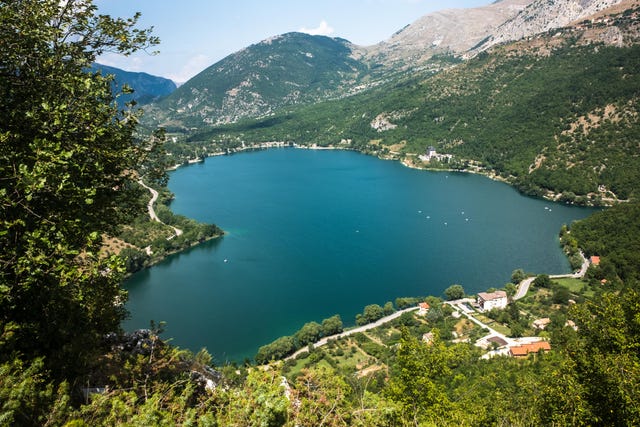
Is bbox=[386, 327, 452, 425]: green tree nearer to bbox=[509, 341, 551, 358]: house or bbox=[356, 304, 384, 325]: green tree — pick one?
bbox=[509, 341, 551, 358]: house

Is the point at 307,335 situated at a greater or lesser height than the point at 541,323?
greater

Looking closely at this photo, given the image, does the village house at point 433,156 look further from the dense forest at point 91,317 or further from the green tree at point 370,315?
the dense forest at point 91,317

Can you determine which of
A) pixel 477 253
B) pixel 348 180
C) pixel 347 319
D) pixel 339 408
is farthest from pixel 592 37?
pixel 339 408

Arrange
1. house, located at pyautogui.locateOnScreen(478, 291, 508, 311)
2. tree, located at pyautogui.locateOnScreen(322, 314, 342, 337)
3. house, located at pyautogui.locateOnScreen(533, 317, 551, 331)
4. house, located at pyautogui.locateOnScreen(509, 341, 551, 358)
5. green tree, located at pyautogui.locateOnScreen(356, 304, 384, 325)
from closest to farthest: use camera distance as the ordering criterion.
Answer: house, located at pyautogui.locateOnScreen(509, 341, 551, 358)
house, located at pyautogui.locateOnScreen(533, 317, 551, 331)
tree, located at pyautogui.locateOnScreen(322, 314, 342, 337)
green tree, located at pyautogui.locateOnScreen(356, 304, 384, 325)
house, located at pyautogui.locateOnScreen(478, 291, 508, 311)

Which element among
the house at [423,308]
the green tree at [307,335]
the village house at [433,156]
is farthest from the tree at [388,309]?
the village house at [433,156]

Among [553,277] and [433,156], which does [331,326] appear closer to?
[553,277]

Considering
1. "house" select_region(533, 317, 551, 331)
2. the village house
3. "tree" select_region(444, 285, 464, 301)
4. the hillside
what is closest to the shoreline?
the hillside

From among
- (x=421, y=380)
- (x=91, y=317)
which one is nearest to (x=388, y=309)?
(x=421, y=380)
